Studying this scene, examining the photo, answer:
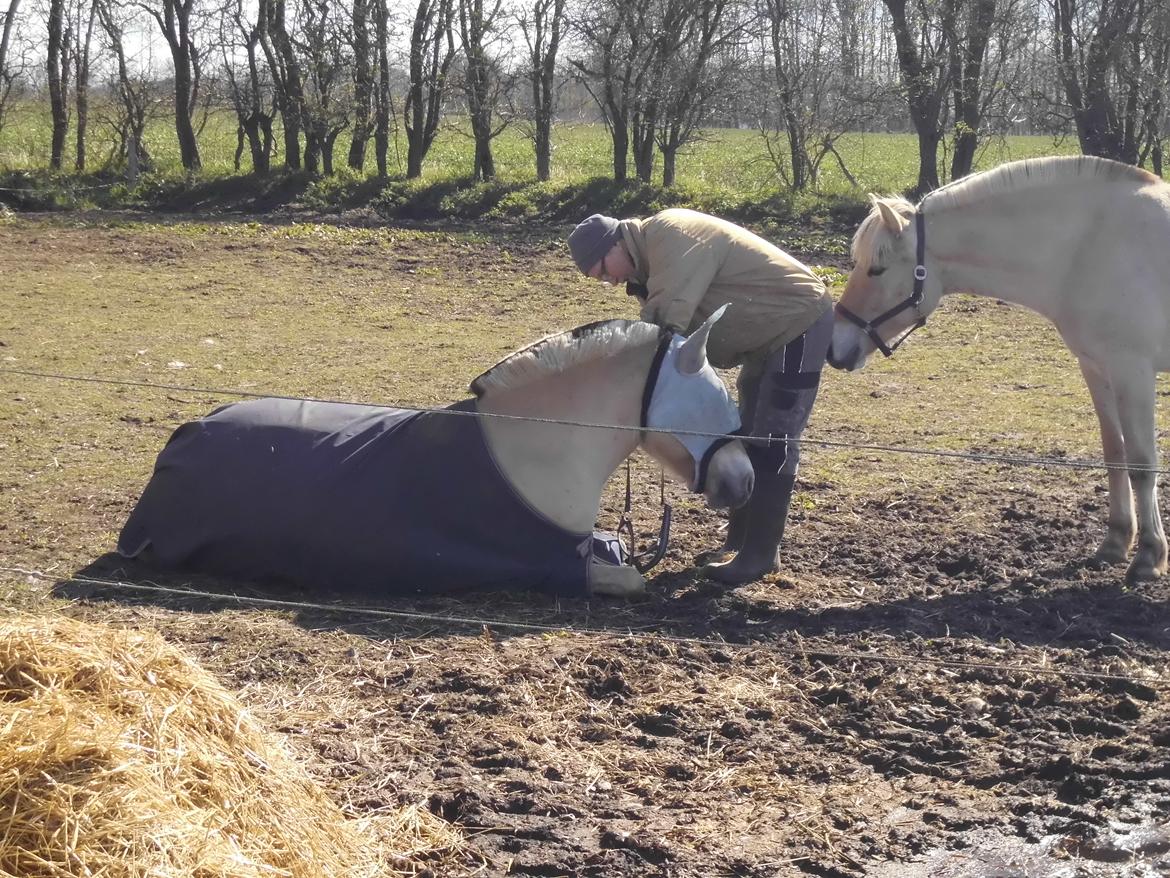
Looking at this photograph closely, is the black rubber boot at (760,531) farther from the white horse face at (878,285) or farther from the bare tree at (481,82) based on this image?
the bare tree at (481,82)

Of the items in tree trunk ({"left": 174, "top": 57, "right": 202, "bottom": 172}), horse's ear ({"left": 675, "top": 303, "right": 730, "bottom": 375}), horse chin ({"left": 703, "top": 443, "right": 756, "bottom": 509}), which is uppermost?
tree trunk ({"left": 174, "top": 57, "right": 202, "bottom": 172})

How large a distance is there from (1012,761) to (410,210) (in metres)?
15.7

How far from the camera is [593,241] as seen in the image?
5.19 metres

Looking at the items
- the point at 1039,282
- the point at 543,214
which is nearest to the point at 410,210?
the point at 543,214

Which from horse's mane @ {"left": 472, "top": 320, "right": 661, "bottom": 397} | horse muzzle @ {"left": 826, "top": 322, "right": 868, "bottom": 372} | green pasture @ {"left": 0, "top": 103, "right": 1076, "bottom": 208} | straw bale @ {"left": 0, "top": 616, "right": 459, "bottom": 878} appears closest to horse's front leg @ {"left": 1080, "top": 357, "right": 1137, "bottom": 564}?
horse muzzle @ {"left": 826, "top": 322, "right": 868, "bottom": 372}

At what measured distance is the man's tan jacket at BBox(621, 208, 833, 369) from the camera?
17.0ft

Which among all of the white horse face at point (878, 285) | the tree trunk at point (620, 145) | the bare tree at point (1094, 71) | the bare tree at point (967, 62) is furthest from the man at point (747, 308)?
the bare tree at point (1094, 71)

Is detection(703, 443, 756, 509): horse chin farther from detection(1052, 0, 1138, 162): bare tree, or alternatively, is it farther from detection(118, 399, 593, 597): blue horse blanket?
detection(1052, 0, 1138, 162): bare tree

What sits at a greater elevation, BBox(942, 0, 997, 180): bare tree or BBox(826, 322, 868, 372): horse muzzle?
BBox(942, 0, 997, 180): bare tree

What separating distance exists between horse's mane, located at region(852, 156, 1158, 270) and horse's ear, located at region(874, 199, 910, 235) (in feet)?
0.10

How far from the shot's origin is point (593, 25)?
18.7 meters

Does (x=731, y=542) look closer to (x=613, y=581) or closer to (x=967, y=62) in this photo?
(x=613, y=581)

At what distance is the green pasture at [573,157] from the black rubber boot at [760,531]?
12.6 m

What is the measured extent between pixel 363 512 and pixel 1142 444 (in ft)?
11.2
